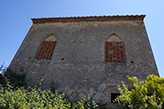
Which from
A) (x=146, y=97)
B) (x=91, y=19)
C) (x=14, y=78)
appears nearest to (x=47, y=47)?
(x=14, y=78)

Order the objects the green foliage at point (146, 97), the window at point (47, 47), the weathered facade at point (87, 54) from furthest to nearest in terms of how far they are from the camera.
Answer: the window at point (47, 47)
the weathered facade at point (87, 54)
the green foliage at point (146, 97)

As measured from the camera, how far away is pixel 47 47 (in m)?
8.05

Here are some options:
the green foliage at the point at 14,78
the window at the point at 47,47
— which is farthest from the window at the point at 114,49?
the green foliage at the point at 14,78

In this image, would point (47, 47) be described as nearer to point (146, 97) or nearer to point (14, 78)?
point (14, 78)

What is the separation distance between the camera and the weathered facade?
612 cm

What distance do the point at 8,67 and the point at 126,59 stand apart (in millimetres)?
6773

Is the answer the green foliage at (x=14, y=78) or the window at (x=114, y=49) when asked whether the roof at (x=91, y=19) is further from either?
the green foliage at (x=14, y=78)

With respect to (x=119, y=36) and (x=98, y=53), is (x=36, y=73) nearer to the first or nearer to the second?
(x=98, y=53)

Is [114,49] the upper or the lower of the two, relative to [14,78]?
upper

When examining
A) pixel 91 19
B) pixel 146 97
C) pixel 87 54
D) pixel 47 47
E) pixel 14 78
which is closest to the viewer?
pixel 146 97

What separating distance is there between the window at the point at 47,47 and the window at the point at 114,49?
339 cm

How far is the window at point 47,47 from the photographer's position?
25.1ft

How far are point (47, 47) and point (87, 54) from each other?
8.96 ft

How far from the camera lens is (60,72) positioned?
22.1 feet
